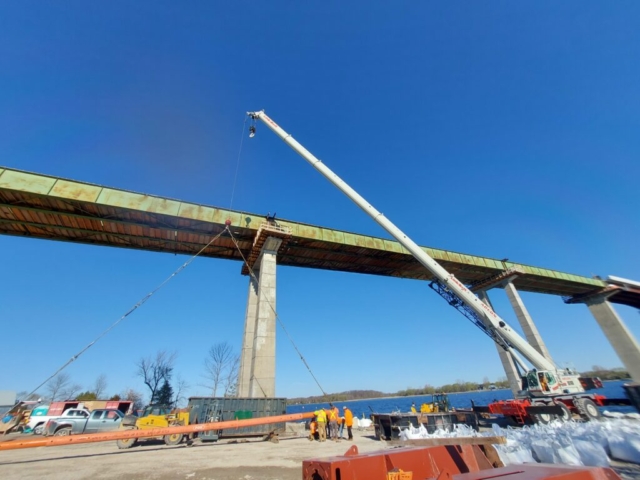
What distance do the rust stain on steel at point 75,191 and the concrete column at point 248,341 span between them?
481 inches

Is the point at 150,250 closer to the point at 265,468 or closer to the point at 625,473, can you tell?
the point at 265,468

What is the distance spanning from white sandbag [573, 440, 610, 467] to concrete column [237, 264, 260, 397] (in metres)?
18.4

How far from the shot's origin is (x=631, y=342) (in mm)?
36094

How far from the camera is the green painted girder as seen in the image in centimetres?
1750

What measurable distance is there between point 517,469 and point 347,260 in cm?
2526

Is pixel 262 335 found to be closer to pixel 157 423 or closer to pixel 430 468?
pixel 157 423

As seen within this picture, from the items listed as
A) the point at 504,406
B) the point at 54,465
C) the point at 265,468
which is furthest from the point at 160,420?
the point at 504,406

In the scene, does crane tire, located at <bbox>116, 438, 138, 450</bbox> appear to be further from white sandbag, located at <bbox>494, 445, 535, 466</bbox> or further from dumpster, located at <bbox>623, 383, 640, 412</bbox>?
dumpster, located at <bbox>623, 383, 640, 412</bbox>

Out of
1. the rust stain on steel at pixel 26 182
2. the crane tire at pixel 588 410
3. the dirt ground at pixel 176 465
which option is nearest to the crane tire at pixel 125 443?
the dirt ground at pixel 176 465

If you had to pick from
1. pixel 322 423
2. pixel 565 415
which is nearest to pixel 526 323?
pixel 565 415

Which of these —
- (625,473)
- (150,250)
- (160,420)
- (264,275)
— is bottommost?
(625,473)

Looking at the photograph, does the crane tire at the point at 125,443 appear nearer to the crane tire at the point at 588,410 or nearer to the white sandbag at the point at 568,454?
the white sandbag at the point at 568,454

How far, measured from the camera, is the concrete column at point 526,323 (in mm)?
30561

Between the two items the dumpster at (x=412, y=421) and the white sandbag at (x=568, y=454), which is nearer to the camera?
the white sandbag at (x=568, y=454)
